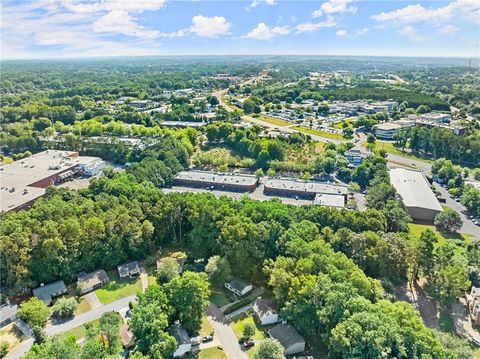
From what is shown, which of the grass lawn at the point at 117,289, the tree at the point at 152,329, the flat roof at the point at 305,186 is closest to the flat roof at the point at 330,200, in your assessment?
the flat roof at the point at 305,186

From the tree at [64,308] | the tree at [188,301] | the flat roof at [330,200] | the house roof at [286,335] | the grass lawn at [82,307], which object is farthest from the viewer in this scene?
the flat roof at [330,200]

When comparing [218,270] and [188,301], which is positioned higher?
[188,301]

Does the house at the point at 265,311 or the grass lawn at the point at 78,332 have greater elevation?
the house at the point at 265,311

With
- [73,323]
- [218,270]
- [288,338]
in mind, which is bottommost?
[73,323]

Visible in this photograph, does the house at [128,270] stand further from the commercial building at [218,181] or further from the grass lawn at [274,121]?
the grass lawn at [274,121]

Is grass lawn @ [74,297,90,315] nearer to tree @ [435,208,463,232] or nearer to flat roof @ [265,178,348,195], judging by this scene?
flat roof @ [265,178,348,195]

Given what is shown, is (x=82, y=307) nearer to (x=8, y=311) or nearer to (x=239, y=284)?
(x=8, y=311)

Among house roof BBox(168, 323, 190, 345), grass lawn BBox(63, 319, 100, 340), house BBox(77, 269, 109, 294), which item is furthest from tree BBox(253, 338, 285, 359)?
house BBox(77, 269, 109, 294)

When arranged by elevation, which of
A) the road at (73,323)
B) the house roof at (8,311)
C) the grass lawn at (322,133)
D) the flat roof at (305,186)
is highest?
the grass lawn at (322,133)

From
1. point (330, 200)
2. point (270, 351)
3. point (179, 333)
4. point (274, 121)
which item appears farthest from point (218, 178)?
point (274, 121)
